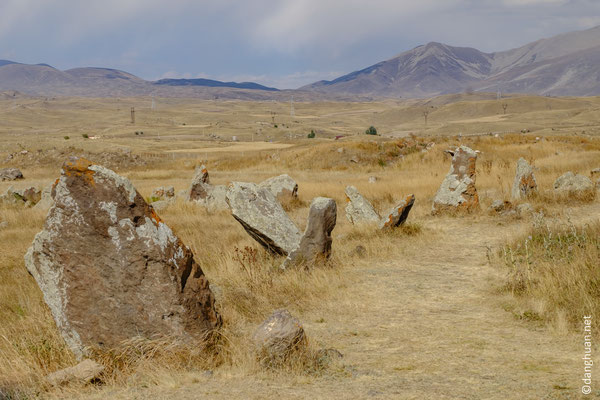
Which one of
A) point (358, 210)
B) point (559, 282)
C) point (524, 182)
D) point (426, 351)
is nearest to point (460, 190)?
point (524, 182)

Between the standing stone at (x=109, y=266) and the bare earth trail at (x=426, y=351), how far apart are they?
848 mm

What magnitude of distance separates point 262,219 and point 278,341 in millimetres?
5398

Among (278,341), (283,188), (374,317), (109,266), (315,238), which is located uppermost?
(109,266)

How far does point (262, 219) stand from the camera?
11.2m

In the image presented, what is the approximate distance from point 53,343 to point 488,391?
488cm

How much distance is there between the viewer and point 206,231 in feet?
49.0

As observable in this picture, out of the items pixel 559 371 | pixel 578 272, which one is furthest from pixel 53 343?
pixel 578 272

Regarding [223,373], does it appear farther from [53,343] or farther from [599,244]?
[599,244]

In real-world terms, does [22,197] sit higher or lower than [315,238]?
lower

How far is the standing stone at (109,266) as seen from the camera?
6.20 metres

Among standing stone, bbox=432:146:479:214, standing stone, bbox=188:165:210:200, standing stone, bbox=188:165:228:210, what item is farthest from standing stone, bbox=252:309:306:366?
standing stone, bbox=188:165:210:200

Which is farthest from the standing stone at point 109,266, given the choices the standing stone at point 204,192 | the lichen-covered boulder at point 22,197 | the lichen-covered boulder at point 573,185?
the lichen-covered boulder at point 22,197

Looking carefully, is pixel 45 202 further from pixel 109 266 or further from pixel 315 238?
pixel 109 266

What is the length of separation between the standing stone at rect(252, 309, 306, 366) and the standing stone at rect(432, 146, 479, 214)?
1160cm
